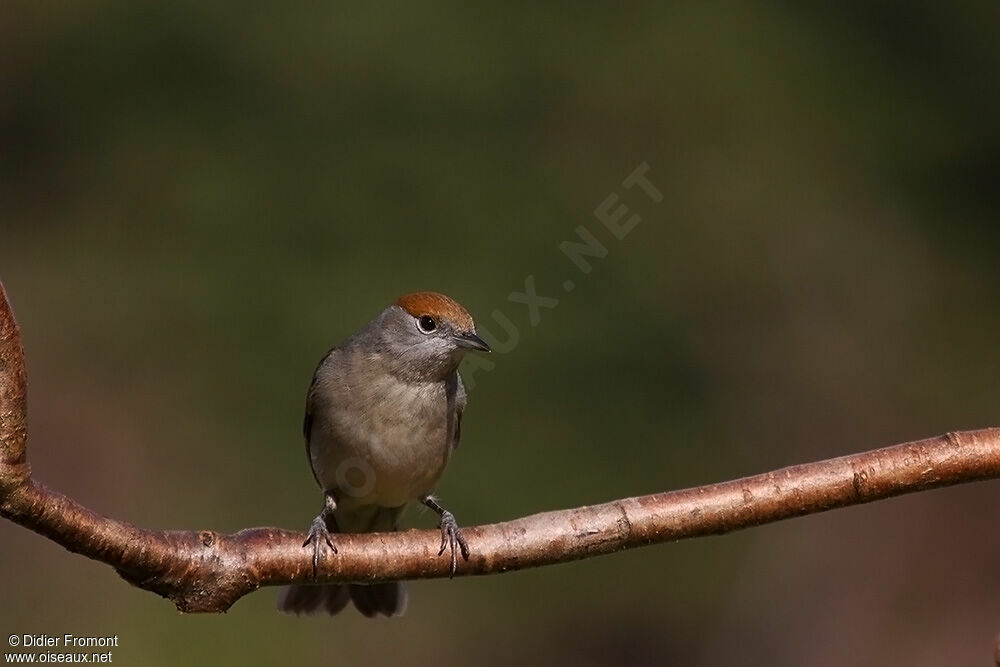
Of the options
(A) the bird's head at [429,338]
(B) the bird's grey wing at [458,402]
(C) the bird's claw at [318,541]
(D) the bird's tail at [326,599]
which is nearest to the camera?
(C) the bird's claw at [318,541]

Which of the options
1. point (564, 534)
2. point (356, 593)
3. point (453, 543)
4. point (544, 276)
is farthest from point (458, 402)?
point (544, 276)

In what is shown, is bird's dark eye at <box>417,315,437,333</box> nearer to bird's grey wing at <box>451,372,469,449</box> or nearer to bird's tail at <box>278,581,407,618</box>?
bird's grey wing at <box>451,372,469,449</box>

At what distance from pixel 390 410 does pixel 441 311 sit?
1.71 feet

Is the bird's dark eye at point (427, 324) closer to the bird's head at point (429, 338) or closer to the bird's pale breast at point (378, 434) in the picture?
the bird's head at point (429, 338)

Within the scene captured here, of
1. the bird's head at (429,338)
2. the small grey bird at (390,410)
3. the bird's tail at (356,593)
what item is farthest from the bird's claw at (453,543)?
the bird's tail at (356,593)

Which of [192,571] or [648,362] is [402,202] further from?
[192,571]

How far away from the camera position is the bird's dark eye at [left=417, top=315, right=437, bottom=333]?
18.2 feet

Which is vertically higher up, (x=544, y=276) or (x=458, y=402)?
(x=544, y=276)

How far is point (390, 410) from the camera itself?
5375 millimetres

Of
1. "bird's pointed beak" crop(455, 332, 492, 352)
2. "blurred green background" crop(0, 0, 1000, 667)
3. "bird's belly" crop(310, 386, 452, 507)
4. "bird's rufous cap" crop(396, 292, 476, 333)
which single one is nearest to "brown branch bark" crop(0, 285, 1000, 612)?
"bird's belly" crop(310, 386, 452, 507)

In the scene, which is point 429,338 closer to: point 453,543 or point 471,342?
point 471,342

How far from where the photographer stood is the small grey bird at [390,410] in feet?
17.6

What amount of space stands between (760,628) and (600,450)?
1.89 meters

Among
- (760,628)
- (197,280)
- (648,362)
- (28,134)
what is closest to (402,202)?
(197,280)
